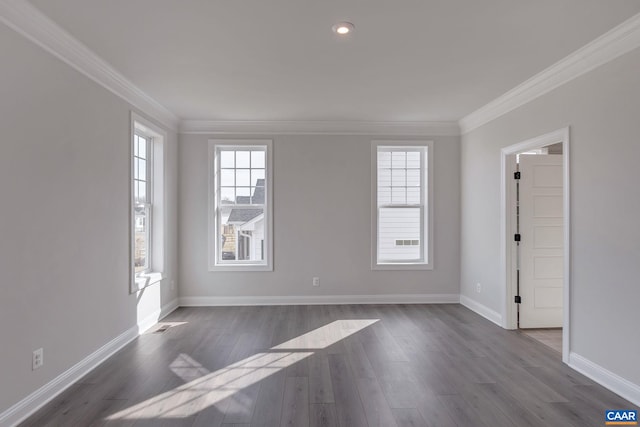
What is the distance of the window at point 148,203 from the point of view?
4.27m

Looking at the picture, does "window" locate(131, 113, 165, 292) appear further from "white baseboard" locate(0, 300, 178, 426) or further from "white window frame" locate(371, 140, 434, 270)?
"white window frame" locate(371, 140, 434, 270)

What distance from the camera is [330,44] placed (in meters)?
2.87

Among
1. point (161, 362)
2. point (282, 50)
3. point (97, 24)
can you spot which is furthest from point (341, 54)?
point (161, 362)

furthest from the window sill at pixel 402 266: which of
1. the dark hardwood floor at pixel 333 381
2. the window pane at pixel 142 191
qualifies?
the window pane at pixel 142 191

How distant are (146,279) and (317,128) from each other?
121 inches

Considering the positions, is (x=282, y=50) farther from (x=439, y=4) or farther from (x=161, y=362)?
(x=161, y=362)

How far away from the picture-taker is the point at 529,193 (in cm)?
420

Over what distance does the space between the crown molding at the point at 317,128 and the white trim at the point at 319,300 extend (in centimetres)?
244

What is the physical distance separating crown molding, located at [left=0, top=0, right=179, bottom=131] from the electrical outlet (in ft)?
7.06

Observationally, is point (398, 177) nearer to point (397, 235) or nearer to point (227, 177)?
point (397, 235)

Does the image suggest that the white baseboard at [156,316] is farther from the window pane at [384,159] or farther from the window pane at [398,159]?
the window pane at [398,159]

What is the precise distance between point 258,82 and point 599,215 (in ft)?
10.9

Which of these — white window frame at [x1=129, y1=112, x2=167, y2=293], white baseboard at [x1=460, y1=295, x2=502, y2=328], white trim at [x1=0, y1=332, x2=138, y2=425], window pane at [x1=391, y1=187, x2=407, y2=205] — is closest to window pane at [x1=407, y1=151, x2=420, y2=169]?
window pane at [x1=391, y1=187, x2=407, y2=205]

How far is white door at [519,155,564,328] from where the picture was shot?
418 centimetres
